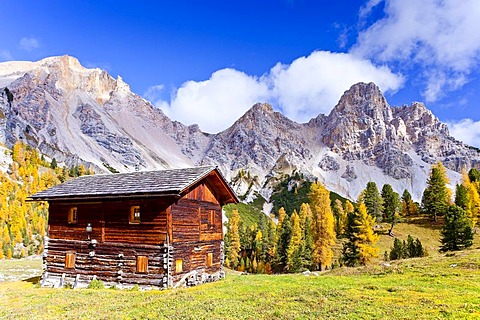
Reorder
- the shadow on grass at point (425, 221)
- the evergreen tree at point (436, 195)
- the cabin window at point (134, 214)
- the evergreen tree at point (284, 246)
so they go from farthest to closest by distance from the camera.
Answer: 1. the evergreen tree at point (436, 195)
2. the shadow on grass at point (425, 221)
3. the evergreen tree at point (284, 246)
4. the cabin window at point (134, 214)

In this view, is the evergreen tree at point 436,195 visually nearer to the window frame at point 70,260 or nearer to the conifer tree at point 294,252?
the conifer tree at point 294,252

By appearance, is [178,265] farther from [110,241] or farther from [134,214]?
[110,241]

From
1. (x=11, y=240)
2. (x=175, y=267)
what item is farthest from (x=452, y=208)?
(x=11, y=240)

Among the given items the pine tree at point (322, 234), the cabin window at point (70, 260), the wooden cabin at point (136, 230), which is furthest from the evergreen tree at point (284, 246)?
A: the cabin window at point (70, 260)

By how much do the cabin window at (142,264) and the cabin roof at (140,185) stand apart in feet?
15.9

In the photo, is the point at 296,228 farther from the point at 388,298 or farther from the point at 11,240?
the point at 11,240

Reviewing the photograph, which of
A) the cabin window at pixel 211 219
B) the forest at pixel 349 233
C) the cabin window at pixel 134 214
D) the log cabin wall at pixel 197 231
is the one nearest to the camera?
the log cabin wall at pixel 197 231

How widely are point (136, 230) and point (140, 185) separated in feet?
11.8

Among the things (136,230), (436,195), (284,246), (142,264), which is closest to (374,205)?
(436,195)

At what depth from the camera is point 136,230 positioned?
90.1ft

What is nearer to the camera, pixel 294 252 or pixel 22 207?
pixel 294 252

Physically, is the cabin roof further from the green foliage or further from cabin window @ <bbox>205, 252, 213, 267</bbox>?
the green foliage

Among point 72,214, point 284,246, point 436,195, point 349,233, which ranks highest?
point 436,195

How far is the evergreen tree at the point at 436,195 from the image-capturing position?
91269mm
